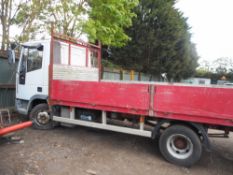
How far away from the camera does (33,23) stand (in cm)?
898

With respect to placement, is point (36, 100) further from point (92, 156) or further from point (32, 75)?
point (92, 156)

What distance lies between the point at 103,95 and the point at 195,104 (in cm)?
183

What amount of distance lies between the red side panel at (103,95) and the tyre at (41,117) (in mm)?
627

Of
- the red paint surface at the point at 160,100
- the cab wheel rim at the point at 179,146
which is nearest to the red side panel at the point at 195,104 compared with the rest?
the red paint surface at the point at 160,100

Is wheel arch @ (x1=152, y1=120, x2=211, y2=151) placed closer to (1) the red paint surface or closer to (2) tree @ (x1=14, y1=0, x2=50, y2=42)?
(1) the red paint surface

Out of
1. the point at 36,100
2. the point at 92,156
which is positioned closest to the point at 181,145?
the point at 92,156

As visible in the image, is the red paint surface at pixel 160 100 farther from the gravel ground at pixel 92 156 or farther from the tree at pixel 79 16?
the tree at pixel 79 16

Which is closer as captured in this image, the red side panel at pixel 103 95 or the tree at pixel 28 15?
the red side panel at pixel 103 95

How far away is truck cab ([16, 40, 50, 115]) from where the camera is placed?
18.3 ft

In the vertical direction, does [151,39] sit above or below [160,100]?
above

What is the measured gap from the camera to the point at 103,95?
14.8 ft

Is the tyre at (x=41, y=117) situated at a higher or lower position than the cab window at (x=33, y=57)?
lower

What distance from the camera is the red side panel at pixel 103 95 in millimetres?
4148

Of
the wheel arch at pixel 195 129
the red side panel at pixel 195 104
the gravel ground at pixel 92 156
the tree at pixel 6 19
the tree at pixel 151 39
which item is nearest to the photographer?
the red side panel at pixel 195 104
